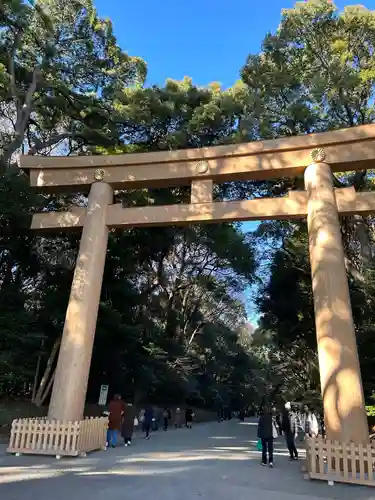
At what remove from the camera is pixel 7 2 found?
46.6ft

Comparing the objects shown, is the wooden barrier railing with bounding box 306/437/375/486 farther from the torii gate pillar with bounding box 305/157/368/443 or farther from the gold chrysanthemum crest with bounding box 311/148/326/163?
the gold chrysanthemum crest with bounding box 311/148/326/163

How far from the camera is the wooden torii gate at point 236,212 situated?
765 centimetres

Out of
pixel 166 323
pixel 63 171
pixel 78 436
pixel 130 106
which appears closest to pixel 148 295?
pixel 166 323

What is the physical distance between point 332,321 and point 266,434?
2.64 meters

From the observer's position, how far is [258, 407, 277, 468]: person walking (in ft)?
25.4

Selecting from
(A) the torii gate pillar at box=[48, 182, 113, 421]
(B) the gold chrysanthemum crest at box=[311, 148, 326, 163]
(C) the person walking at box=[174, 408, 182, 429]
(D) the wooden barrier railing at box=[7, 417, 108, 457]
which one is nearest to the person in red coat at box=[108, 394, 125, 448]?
(A) the torii gate pillar at box=[48, 182, 113, 421]

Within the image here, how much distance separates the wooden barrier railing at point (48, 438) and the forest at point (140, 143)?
3430 millimetres

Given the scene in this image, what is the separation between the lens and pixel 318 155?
9820mm

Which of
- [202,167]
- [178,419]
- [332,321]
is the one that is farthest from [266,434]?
[178,419]

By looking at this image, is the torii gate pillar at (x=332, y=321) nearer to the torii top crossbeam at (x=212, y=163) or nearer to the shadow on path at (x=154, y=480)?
the torii top crossbeam at (x=212, y=163)

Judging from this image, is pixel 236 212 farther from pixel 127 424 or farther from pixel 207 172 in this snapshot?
pixel 127 424

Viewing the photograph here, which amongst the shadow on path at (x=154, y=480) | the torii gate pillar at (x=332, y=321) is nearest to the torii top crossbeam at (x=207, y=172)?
the torii gate pillar at (x=332, y=321)

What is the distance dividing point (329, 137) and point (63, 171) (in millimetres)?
7337

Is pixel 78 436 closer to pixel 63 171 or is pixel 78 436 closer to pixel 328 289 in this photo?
pixel 328 289
